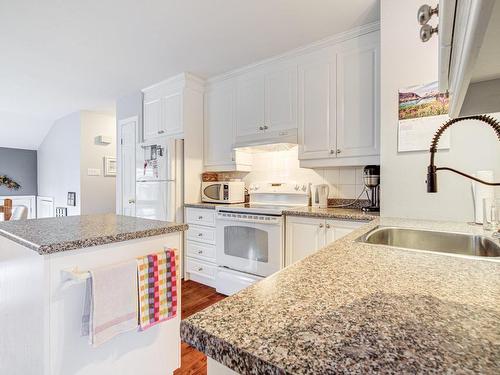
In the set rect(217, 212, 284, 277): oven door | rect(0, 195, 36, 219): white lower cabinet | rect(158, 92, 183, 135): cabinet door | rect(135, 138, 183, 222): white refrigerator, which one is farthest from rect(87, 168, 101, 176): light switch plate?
rect(217, 212, 284, 277): oven door

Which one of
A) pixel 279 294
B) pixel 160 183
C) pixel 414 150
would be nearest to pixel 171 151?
pixel 160 183

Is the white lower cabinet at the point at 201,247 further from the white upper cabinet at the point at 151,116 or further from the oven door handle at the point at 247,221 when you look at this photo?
the white upper cabinet at the point at 151,116

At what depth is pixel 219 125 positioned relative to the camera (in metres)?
3.23

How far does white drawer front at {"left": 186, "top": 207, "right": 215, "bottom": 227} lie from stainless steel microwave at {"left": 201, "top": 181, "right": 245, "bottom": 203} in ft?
0.67

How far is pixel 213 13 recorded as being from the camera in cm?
207

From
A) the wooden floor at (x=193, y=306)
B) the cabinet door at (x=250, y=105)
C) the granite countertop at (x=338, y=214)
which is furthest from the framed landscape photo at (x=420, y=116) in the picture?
the wooden floor at (x=193, y=306)

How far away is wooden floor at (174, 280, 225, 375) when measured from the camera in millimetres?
1631

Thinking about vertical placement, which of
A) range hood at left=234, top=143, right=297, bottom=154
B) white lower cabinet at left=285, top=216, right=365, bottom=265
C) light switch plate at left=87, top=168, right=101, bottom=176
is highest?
range hood at left=234, top=143, right=297, bottom=154

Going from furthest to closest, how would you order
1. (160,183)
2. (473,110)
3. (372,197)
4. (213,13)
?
1. (160,183)
2. (372,197)
3. (213,13)
4. (473,110)

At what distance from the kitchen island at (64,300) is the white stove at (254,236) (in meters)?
1.01

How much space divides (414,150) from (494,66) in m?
1.42

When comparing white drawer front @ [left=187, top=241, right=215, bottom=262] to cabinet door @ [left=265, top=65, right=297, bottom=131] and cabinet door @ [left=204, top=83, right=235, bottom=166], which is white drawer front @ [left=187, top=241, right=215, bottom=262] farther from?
cabinet door @ [left=265, top=65, right=297, bottom=131]

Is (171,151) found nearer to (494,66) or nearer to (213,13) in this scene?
(213,13)

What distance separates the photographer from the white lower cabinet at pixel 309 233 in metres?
2.04
